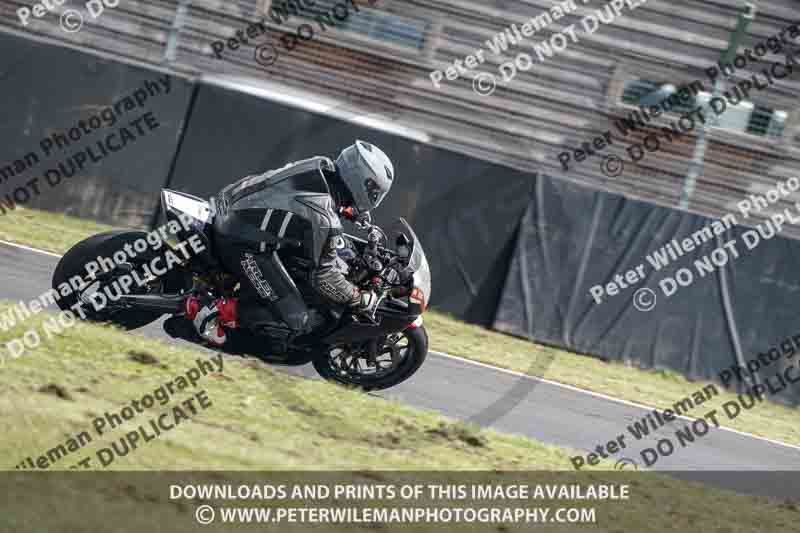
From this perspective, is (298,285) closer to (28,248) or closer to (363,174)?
(363,174)

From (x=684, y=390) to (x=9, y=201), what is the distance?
803cm

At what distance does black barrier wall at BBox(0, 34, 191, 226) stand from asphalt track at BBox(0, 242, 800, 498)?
178 cm

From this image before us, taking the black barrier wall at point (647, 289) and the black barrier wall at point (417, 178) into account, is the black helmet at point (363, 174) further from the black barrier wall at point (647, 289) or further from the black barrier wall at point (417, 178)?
the black barrier wall at point (647, 289)

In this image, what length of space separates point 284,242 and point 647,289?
5.97 m

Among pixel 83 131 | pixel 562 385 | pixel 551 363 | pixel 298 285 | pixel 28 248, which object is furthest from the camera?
pixel 83 131

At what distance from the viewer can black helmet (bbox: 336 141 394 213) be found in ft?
26.2

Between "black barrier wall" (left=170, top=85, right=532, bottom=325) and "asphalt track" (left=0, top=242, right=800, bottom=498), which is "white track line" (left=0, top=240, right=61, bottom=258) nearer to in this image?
"asphalt track" (left=0, top=242, right=800, bottom=498)

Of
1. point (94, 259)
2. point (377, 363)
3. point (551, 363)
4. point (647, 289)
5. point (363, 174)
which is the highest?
point (363, 174)

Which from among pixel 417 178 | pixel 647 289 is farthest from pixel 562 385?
pixel 417 178

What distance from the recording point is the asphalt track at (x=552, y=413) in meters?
9.03

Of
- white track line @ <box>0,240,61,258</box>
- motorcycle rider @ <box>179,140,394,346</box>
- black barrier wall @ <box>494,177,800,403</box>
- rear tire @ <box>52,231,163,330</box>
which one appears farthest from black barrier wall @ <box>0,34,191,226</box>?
motorcycle rider @ <box>179,140,394,346</box>

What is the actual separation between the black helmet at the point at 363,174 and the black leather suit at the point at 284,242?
127 mm

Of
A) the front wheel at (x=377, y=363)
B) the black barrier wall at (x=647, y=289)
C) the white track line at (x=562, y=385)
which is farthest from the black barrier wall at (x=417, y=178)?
the front wheel at (x=377, y=363)

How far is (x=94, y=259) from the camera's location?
7.96 m
